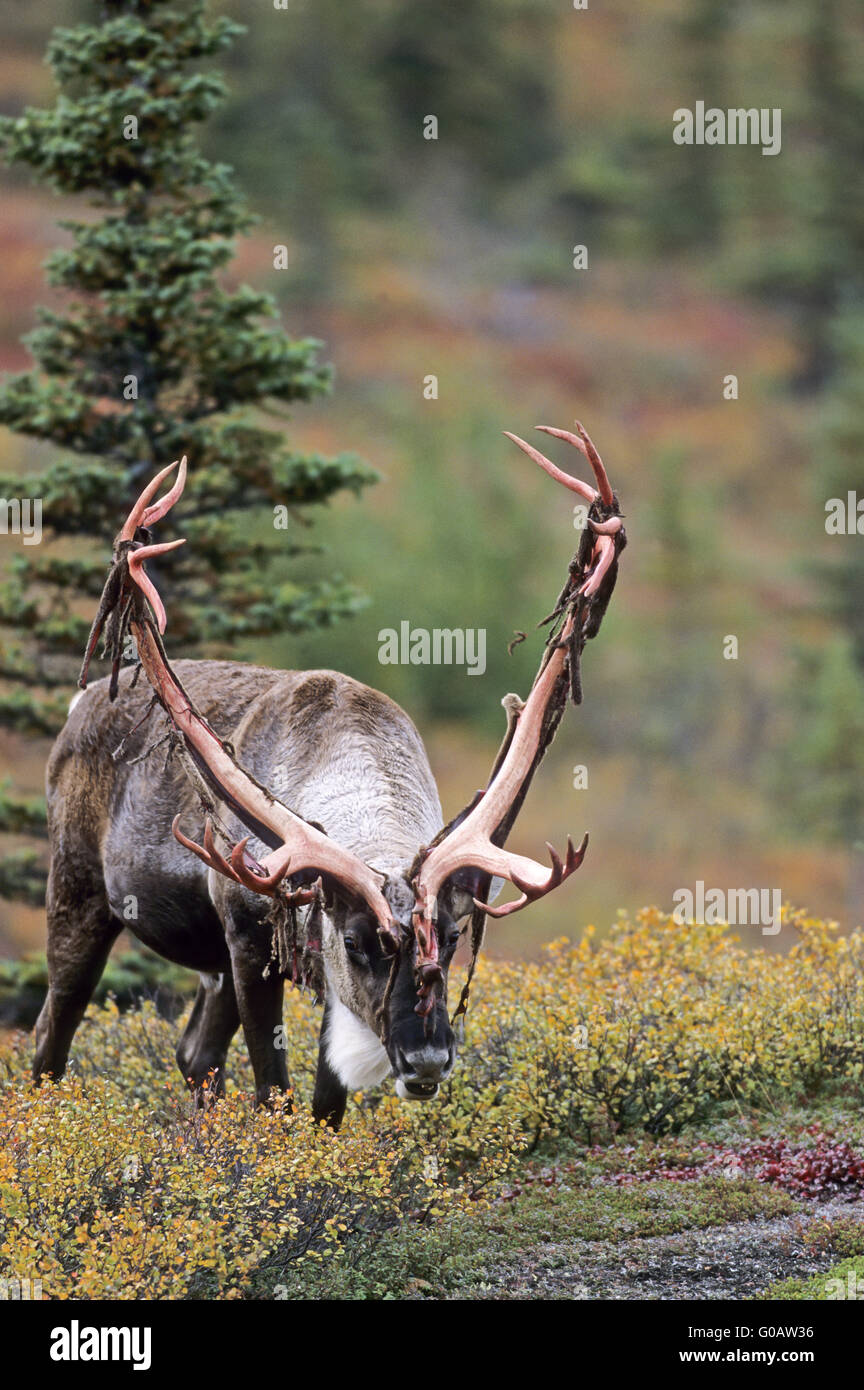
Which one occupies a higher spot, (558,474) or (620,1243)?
(558,474)

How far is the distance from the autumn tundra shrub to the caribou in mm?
416

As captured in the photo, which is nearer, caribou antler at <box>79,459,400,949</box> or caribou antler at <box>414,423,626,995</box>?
caribou antler at <box>414,423,626,995</box>

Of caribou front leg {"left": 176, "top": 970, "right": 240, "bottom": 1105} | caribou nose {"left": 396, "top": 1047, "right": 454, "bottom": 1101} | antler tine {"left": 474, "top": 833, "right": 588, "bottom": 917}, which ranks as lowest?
caribou nose {"left": 396, "top": 1047, "right": 454, "bottom": 1101}

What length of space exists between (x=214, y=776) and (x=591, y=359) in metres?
62.8

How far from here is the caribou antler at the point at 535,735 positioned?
6793mm

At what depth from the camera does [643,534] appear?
1630 inches

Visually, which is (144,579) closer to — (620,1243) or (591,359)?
(620,1243)

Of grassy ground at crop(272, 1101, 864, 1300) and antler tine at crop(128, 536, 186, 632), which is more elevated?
antler tine at crop(128, 536, 186, 632)

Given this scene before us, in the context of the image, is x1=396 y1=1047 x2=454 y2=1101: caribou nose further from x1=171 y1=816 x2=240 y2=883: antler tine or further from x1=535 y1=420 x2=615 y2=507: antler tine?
x1=535 y1=420 x2=615 y2=507: antler tine

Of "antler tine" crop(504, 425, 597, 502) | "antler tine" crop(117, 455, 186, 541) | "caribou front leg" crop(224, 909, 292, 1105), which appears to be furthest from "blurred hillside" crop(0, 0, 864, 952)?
"antler tine" crop(504, 425, 597, 502)

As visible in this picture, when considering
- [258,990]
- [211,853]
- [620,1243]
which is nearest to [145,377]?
[258,990]

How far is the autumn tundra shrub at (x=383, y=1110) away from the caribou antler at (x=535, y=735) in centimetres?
145

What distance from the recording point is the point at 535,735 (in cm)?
763

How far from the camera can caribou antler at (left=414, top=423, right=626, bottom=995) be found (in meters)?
6.79
